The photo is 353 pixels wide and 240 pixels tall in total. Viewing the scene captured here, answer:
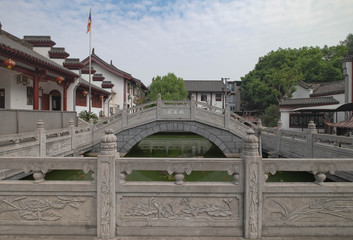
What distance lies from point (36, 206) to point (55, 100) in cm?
1374

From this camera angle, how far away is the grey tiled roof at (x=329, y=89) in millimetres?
17517

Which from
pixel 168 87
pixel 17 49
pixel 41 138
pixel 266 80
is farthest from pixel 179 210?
pixel 266 80

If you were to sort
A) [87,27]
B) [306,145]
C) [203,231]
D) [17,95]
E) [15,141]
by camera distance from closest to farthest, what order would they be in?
[203,231] < [15,141] < [306,145] < [17,95] < [87,27]

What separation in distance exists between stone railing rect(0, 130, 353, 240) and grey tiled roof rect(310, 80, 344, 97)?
18689mm

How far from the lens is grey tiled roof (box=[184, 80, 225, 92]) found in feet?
120

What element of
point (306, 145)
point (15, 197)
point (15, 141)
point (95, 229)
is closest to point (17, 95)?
point (15, 141)

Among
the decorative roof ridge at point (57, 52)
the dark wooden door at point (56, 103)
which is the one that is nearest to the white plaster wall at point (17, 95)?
the decorative roof ridge at point (57, 52)

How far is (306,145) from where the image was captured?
7.57 metres

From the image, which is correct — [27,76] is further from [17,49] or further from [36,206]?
[36,206]

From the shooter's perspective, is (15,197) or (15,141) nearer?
(15,197)

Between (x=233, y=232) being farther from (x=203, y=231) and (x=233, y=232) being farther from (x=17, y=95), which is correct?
(x=17, y=95)

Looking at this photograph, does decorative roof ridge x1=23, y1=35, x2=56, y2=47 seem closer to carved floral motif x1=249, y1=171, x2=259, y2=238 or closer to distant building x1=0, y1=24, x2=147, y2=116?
distant building x1=0, y1=24, x2=147, y2=116

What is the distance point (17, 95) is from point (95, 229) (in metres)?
11.3

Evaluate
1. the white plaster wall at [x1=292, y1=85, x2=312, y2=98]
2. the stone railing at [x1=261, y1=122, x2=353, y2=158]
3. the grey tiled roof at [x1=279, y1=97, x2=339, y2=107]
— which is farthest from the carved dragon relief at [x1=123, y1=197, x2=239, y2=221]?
the white plaster wall at [x1=292, y1=85, x2=312, y2=98]
